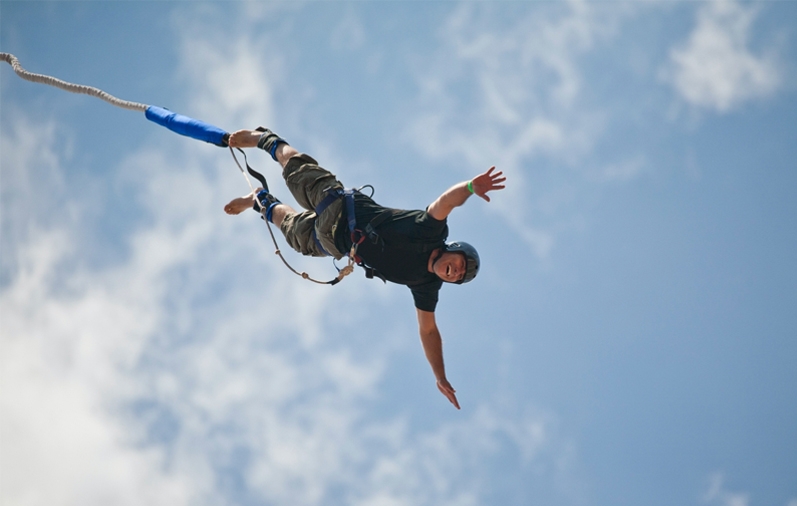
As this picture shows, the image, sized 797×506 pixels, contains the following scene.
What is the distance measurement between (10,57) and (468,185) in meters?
6.85

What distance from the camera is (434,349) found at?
9.04 metres

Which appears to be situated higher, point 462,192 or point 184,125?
point 184,125

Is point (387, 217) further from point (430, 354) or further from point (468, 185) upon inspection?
point (430, 354)

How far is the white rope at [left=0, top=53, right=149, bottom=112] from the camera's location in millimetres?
8984

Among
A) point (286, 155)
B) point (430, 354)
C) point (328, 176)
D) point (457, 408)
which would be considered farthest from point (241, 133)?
point (457, 408)

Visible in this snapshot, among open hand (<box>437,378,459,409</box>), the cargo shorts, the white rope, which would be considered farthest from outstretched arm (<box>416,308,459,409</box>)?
the white rope

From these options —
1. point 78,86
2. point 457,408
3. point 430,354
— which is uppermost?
point 78,86

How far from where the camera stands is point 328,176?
8.44 metres

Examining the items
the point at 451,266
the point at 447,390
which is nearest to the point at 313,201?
the point at 451,266

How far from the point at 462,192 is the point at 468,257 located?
1.01 metres

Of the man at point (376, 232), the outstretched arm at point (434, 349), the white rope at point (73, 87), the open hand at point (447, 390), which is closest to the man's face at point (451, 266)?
the man at point (376, 232)

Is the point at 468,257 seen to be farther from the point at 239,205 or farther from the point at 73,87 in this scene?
the point at 73,87

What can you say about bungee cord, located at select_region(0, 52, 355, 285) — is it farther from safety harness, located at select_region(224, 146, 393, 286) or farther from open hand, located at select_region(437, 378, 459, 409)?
open hand, located at select_region(437, 378, 459, 409)

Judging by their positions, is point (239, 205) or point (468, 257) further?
point (239, 205)
